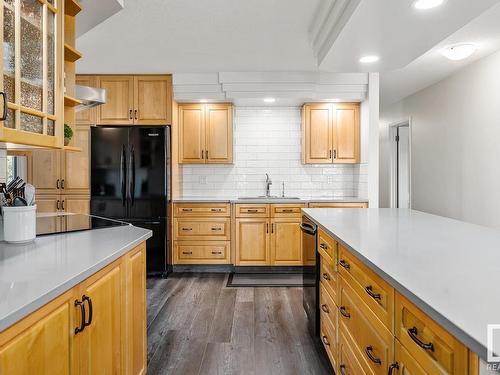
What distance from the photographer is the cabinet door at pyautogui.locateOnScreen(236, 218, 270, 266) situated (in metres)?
4.44

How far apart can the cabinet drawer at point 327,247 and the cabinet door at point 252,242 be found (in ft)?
6.77

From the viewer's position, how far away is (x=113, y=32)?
10.9 feet

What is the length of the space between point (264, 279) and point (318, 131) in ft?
6.60

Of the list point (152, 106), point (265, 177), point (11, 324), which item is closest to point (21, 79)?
point (11, 324)

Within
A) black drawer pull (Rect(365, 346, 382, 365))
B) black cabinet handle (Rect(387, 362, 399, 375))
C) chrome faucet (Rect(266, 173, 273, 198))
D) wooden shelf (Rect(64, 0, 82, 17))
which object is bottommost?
black drawer pull (Rect(365, 346, 382, 365))

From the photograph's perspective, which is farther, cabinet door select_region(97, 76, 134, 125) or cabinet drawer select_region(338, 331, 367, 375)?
cabinet door select_region(97, 76, 134, 125)

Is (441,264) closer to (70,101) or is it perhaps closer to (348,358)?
(348,358)

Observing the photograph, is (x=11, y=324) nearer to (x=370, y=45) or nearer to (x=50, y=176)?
(x=370, y=45)

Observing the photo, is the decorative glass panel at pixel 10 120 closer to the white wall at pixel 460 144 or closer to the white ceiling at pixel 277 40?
the white ceiling at pixel 277 40

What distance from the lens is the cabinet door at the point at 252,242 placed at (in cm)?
444

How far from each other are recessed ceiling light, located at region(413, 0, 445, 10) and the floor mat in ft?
9.47

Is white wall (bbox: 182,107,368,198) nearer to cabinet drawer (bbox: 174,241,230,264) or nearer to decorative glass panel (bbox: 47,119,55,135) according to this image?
cabinet drawer (bbox: 174,241,230,264)

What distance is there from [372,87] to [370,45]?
1728 millimetres

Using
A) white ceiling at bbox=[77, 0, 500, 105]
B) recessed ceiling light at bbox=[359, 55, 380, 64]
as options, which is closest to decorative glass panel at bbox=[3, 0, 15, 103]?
white ceiling at bbox=[77, 0, 500, 105]
